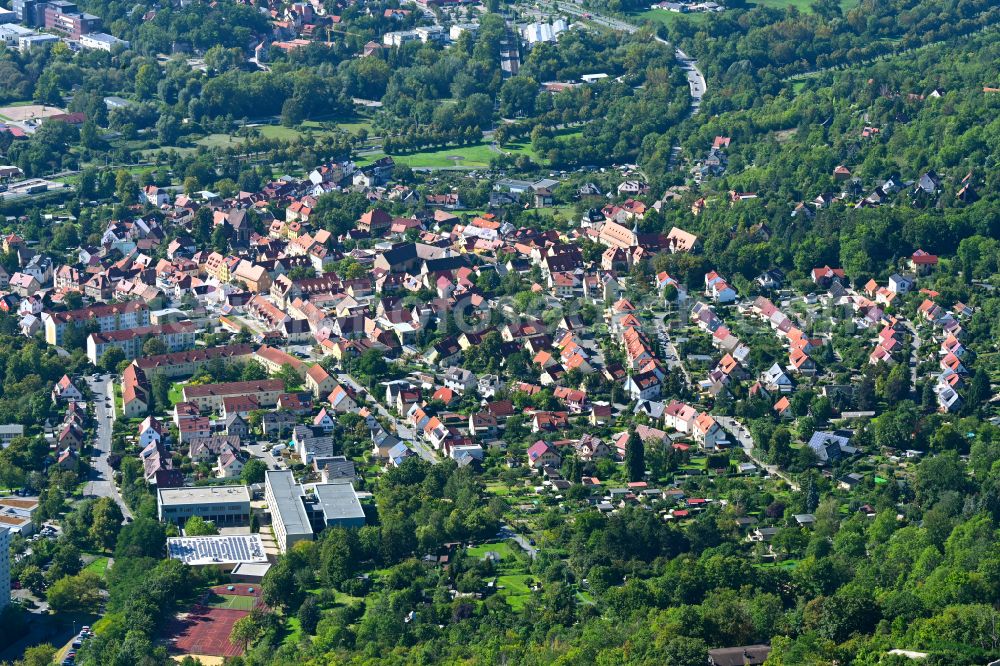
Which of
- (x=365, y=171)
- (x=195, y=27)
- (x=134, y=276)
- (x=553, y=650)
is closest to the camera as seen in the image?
(x=553, y=650)

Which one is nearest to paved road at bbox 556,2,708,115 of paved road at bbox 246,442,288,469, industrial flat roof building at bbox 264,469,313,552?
paved road at bbox 246,442,288,469

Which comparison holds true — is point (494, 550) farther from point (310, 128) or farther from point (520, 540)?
point (310, 128)

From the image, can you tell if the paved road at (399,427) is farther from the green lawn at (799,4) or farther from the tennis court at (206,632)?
the green lawn at (799,4)

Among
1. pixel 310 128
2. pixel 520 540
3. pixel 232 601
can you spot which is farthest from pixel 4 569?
pixel 310 128

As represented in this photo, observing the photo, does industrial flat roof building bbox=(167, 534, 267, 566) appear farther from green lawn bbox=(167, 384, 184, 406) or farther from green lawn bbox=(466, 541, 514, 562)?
green lawn bbox=(167, 384, 184, 406)

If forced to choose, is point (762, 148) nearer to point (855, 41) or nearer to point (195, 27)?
point (855, 41)

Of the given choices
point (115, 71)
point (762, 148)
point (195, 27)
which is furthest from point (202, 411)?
point (195, 27)
